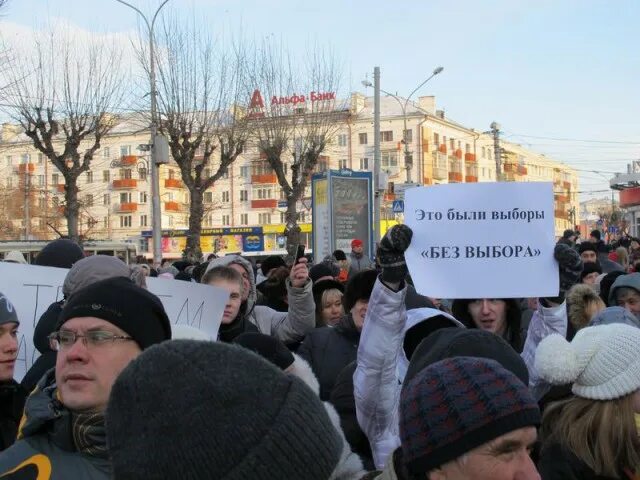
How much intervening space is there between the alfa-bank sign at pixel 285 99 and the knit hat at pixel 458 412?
90.7 ft

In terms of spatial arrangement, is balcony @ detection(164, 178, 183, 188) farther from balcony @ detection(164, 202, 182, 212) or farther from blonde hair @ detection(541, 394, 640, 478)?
blonde hair @ detection(541, 394, 640, 478)

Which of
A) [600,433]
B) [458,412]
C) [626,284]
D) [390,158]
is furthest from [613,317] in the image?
[390,158]

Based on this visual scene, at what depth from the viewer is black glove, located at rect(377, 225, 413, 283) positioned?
2957mm

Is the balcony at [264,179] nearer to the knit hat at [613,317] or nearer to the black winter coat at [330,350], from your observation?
the black winter coat at [330,350]

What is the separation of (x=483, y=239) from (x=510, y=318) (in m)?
0.44

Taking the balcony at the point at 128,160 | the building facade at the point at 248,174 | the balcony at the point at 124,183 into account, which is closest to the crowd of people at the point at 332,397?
the building facade at the point at 248,174

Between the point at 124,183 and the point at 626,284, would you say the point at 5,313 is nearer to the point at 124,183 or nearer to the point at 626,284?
the point at 626,284

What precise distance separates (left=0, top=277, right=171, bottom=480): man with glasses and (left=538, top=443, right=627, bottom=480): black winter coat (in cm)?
136

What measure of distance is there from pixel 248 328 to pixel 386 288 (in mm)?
2287

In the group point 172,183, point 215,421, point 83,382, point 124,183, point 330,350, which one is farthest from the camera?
point 124,183

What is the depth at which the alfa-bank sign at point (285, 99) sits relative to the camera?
96.5 feet

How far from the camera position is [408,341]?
3184 mm

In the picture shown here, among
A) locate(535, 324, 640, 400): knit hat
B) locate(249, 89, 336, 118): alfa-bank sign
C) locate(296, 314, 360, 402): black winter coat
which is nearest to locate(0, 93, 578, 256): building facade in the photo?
locate(249, 89, 336, 118): alfa-bank sign

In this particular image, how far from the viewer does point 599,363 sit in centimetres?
286
